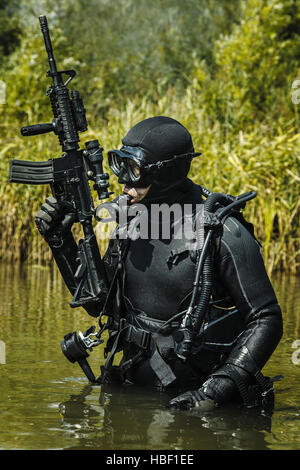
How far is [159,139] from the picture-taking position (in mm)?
4195

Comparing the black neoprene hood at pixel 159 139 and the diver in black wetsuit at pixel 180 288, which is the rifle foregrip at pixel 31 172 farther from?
the black neoprene hood at pixel 159 139

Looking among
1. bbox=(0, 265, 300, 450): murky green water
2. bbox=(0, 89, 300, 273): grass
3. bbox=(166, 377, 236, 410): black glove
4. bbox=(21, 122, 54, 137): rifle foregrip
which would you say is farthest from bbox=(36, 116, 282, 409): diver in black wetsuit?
bbox=(0, 89, 300, 273): grass

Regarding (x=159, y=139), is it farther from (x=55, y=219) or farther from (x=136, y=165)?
(x=55, y=219)

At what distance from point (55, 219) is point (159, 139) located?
675 mm

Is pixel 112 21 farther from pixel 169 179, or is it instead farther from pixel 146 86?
pixel 169 179

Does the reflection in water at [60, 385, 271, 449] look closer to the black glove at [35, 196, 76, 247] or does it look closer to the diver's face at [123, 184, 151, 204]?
the black glove at [35, 196, 76, 247]

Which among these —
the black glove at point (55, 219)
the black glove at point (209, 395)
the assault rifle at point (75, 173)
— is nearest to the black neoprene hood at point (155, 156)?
the assault rifle at point (75, 173)

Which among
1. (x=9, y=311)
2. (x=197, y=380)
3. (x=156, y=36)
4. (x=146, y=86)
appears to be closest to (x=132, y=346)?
(x=197, y=380)

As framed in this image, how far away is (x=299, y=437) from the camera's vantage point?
380 cm

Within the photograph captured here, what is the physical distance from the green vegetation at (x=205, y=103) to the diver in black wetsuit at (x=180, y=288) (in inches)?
232

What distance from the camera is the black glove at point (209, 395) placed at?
159 inches

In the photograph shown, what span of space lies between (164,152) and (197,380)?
48.1 inches

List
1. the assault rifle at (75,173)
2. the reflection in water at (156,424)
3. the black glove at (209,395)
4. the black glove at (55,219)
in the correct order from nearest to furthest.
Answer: the reflection in water at (156,424) < the black glove at (209,395) < the black glove at (55,219) < the assault rifle at (75,173)

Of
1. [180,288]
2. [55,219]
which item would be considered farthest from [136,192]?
[180,288]
